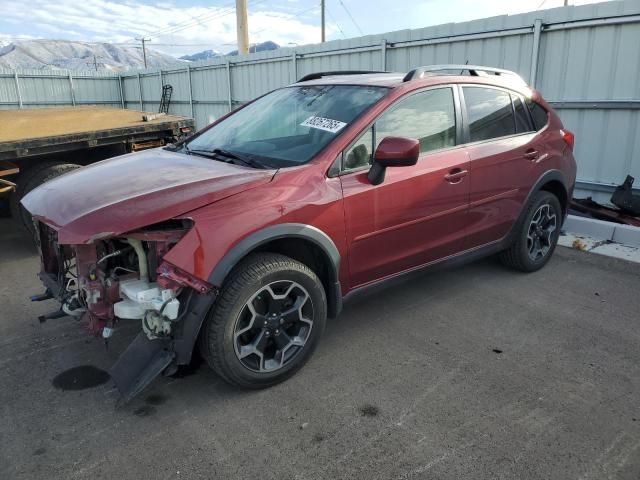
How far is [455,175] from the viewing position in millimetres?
3771

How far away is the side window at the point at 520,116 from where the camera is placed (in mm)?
4414

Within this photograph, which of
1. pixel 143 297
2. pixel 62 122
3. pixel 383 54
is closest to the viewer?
pixel 143 297

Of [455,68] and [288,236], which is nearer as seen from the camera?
[288,236]

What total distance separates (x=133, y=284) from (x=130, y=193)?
0.50 meters

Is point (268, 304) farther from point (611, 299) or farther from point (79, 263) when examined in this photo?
point (611, 299)

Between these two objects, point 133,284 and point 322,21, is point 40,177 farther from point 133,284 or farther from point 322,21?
point 322,21

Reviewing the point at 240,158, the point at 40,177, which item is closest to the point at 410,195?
the point at 240,158

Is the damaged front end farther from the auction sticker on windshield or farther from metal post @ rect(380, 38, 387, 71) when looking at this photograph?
metal post @ rect(380, 38, 387, 71)

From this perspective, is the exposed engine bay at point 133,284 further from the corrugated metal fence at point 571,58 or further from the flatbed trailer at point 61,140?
the corrugated metal fence at point 571,58

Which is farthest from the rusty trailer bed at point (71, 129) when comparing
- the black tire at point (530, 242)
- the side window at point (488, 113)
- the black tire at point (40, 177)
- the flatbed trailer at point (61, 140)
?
the black tire at point (530, 242)

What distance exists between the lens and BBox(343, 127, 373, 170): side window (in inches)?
127

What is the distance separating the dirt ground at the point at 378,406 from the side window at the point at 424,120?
1327mm

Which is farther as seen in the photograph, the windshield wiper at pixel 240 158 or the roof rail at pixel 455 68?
the roof rail at pixel 455 68

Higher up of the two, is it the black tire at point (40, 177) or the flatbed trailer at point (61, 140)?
the flatbed trailer at point (61, 140)
